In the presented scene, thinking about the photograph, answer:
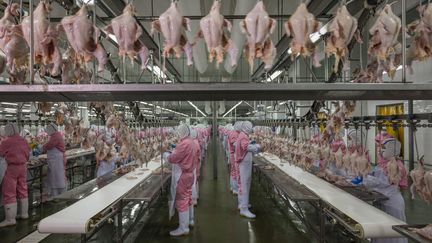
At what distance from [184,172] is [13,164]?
3459 mm

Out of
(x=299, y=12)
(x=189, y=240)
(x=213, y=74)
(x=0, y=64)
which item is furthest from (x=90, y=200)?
(x=213, y=74)

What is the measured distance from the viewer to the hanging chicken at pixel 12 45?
7.54 feet

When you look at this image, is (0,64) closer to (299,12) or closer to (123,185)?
(299,12)

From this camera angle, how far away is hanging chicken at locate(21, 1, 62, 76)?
2275mm

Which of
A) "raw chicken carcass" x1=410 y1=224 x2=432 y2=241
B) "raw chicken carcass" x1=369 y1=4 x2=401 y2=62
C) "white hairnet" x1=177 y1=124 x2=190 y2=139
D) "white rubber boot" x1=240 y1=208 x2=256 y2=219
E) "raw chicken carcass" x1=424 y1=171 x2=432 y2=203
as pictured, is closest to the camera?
"raw chicken carcass" x1=369 y1=4 x2=401 y2=62

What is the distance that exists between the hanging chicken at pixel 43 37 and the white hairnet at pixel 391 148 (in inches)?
160

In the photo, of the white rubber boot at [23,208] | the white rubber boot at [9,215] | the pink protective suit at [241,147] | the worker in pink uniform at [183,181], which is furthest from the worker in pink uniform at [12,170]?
the pink protective suit at [241,147]

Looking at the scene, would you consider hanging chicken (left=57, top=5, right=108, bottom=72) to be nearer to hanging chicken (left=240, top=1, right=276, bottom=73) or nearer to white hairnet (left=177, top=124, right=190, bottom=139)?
hanging chicken (left=240, top=1, right=276, bottom=73)

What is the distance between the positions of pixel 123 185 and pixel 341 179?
12.2 feet

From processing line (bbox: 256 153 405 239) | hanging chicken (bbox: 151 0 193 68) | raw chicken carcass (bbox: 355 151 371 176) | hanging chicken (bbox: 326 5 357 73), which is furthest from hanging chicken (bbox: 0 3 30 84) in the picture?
raw chicken carcass (bbox: 355 151 371 176)

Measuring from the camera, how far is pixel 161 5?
8.52 m

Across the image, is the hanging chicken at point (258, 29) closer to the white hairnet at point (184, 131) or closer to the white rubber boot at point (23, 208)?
the white hairnet at point (184, 131)

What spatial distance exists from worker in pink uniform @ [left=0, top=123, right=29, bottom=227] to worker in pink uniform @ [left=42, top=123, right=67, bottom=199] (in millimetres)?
1353

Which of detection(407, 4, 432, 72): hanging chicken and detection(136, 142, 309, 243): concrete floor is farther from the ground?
detection(407, 4, 432, 72): hanging chicken
